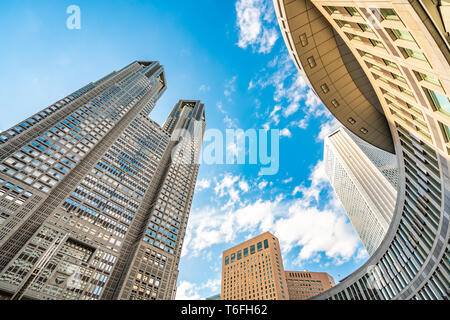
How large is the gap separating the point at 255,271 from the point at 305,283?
45.3 metres

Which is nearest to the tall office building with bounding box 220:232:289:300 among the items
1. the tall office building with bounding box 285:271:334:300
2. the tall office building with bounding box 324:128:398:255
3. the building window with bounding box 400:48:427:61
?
the tall office building with bounding box 285:271:334:300

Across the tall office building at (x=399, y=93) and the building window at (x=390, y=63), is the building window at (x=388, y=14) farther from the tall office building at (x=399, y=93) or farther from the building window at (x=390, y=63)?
the building window at (x=390, y=63)

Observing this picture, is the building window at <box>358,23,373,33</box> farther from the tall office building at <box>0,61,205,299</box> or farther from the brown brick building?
the brown brick building

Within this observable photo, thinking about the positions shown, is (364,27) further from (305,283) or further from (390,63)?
(305,283)

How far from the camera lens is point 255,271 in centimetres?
12088

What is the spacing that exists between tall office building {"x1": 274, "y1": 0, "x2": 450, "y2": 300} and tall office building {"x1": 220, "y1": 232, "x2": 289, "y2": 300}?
265 feet

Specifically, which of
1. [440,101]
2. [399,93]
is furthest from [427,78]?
[399,93]

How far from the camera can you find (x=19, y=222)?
49.7 meters

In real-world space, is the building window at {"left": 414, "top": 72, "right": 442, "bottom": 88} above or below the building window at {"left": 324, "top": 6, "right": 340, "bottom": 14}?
below

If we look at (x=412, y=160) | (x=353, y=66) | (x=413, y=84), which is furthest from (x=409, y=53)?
(x=412, y=160)

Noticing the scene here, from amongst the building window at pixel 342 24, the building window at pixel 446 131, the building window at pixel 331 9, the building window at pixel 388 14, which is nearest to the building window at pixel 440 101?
the building window at pixel 446 131

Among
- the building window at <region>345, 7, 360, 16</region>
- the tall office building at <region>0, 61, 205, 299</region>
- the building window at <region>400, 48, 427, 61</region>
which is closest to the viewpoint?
the building window at <region>400, 48, 427, 61</region>

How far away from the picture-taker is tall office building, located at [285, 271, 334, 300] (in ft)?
452
